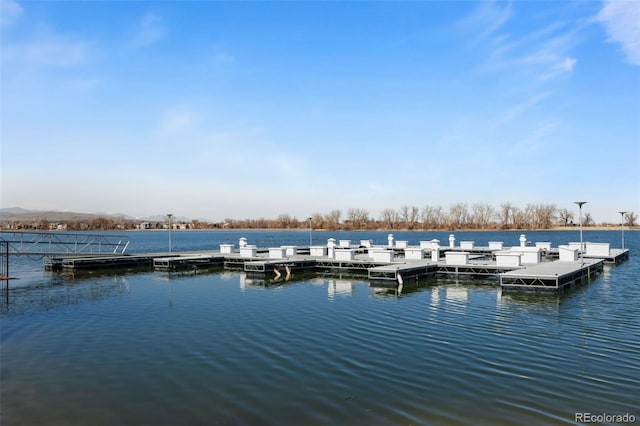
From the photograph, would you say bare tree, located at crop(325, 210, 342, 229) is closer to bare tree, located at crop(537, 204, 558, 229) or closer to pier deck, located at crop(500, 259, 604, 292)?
bare tree, located at crop(537, 204, 558, 229)

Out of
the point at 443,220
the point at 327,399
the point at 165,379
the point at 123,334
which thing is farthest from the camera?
the point at 443,220

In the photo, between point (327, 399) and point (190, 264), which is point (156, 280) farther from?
point (327, 399)

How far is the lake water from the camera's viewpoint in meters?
6.52

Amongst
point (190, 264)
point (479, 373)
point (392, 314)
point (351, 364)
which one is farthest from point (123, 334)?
point (190, 264)

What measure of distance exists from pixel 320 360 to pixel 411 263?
1668 cm

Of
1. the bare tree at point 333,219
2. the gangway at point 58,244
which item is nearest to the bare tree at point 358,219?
the bare tree at point 333,219

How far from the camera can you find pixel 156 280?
2339 cm

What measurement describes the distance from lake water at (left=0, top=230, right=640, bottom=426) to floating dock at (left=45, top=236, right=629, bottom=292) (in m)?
2.00

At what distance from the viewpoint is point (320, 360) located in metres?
8.88

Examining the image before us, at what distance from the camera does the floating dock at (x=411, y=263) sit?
754 inches

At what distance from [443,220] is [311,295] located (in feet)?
387

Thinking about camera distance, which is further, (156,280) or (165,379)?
(156,280)

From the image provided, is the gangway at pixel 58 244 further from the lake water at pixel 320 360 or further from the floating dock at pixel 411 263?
the lake water at pixel 320 360

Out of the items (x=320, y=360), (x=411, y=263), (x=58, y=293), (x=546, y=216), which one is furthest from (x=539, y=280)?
(x=546, y=216)
